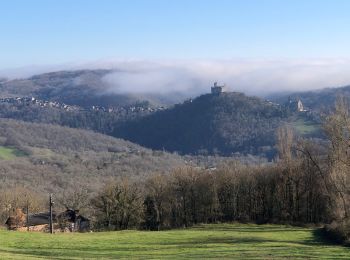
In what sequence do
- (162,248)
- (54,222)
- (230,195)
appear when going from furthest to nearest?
(230,195)
(54,222)
(162,248)

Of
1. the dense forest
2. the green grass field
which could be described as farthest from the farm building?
the green grass field

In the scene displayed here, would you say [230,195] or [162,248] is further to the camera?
[230,195]

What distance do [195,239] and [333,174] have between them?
14.9 meters

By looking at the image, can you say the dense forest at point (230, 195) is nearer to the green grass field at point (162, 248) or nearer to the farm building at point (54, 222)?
the farm building at point (54, 222)

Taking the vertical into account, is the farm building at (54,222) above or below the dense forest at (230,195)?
below

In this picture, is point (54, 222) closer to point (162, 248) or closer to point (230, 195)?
point (230, 195)

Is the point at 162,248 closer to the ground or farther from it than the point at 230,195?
farther from it

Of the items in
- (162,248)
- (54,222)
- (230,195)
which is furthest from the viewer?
(230,195)

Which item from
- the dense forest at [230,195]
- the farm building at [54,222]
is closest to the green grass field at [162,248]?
the dense forest at [230,195]

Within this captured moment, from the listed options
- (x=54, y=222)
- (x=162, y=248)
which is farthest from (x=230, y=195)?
(x=162, y=248)

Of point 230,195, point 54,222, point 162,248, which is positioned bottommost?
point 54,222

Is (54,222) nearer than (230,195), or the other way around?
(54,222)

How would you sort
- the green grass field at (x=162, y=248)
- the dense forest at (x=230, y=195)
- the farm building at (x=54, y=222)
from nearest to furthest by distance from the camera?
the green grass field at (x=162, y=248) → the dense forest at (x=230, y=195) → the farm building at (x=54, y=222)

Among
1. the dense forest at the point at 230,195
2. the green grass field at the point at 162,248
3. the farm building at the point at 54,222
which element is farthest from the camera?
the farm building at the point at 54,222
